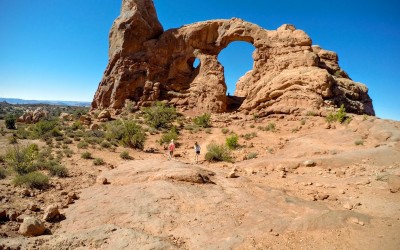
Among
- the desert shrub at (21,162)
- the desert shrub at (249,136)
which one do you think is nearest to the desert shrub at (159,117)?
the desert shrub at (249,136)

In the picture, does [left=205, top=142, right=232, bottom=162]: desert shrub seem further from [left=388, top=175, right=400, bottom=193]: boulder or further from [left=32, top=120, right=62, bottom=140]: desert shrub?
[left=32, top=120, right=62, bottom=140]: desert shrub

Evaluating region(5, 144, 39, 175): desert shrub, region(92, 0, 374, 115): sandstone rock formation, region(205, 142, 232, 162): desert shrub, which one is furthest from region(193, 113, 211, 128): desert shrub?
region(5, 144, 39, 175): desert shrub

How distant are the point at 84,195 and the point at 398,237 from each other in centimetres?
694

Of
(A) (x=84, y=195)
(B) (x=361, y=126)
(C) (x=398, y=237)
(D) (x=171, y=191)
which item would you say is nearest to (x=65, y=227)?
(A) (x=84, y=195)

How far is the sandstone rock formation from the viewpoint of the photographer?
946 inches

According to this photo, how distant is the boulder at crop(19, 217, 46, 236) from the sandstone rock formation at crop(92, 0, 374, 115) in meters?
20.6

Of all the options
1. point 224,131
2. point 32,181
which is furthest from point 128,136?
point 32,181

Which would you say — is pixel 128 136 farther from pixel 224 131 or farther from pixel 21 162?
pixel 224 131

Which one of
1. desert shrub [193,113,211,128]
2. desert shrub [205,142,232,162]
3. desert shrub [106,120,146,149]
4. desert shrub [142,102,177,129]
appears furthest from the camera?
desert shrub [142,102,177,129]

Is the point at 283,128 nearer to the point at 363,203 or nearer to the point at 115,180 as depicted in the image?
the point at 363,203

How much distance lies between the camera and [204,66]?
28.9 meters

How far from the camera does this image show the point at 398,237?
469cm

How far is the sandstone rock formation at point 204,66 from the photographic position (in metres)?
24.0

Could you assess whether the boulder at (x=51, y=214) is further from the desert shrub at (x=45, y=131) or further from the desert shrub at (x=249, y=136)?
the desert shrub at (x=249, y=136)
